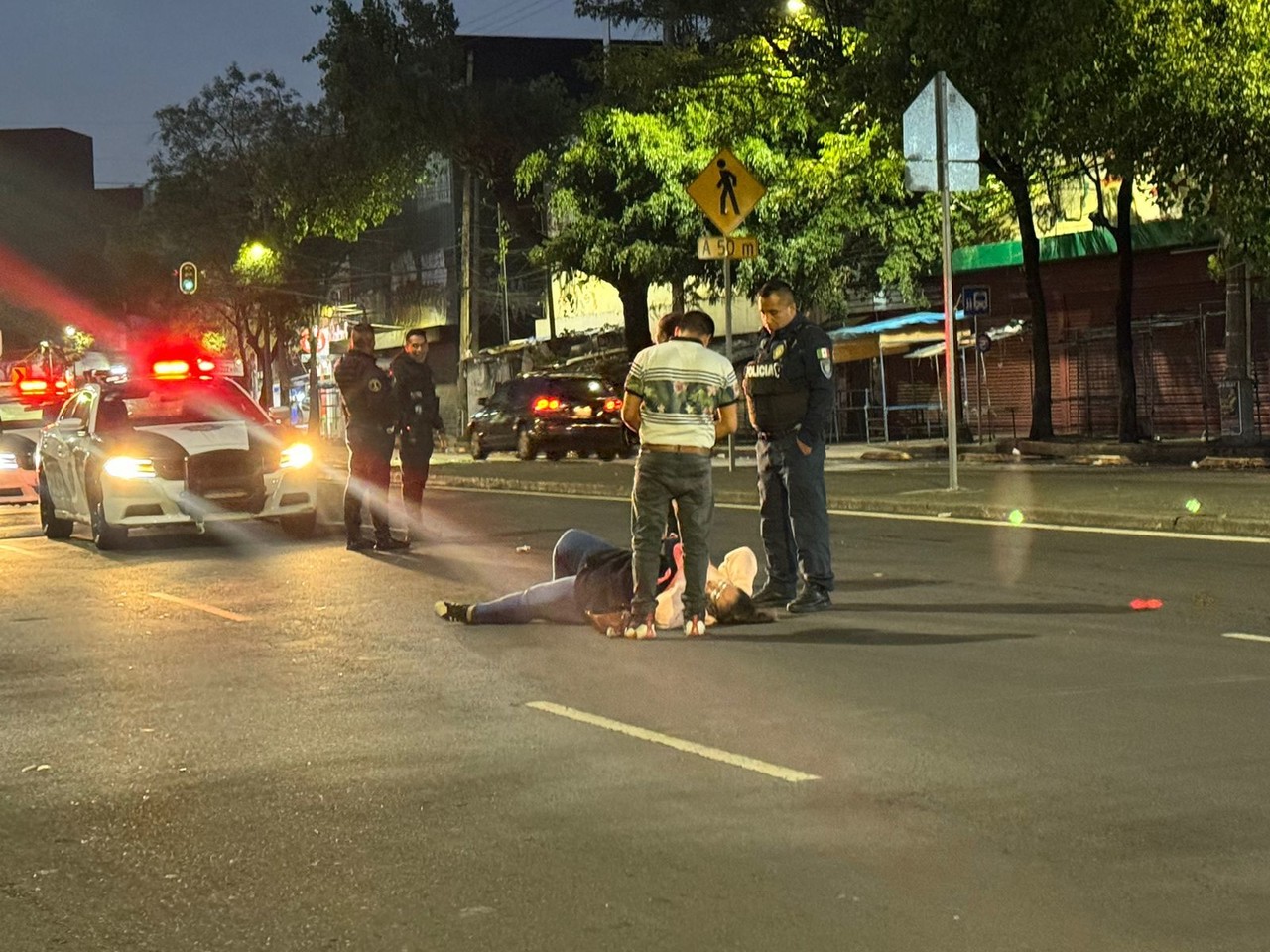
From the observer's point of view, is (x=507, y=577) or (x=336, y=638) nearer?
(x=336, y=638)

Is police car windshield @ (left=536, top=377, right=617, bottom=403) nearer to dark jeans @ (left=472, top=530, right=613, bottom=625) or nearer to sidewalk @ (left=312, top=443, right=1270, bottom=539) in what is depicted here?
sidewalk @ (left=312, top=443, right=1270, bottom=539)

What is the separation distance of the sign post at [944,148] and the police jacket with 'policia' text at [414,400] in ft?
15.5

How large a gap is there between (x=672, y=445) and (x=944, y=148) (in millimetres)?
8041

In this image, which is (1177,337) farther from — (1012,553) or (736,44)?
(1012,553)

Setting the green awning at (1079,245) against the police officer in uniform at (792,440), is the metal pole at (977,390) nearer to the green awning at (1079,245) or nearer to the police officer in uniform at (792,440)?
the green awning at (1079,245)

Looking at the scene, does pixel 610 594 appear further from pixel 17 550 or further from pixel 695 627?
pixel 17 550

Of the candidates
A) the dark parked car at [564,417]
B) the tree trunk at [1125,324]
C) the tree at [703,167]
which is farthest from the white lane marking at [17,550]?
the tree trunk at [1125,324]

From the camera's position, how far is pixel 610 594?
32.0ft

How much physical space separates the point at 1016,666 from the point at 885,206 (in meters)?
28.2

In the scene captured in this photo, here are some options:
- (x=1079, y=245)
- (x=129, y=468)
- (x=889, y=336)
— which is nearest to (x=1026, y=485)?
(x=129, y=468)

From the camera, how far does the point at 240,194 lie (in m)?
60.7

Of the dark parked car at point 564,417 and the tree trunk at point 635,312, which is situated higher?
the tree trunk at point 635,312

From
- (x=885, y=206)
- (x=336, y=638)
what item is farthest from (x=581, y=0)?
(x=336, y=638)

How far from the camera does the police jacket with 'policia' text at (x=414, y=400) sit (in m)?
15.1
